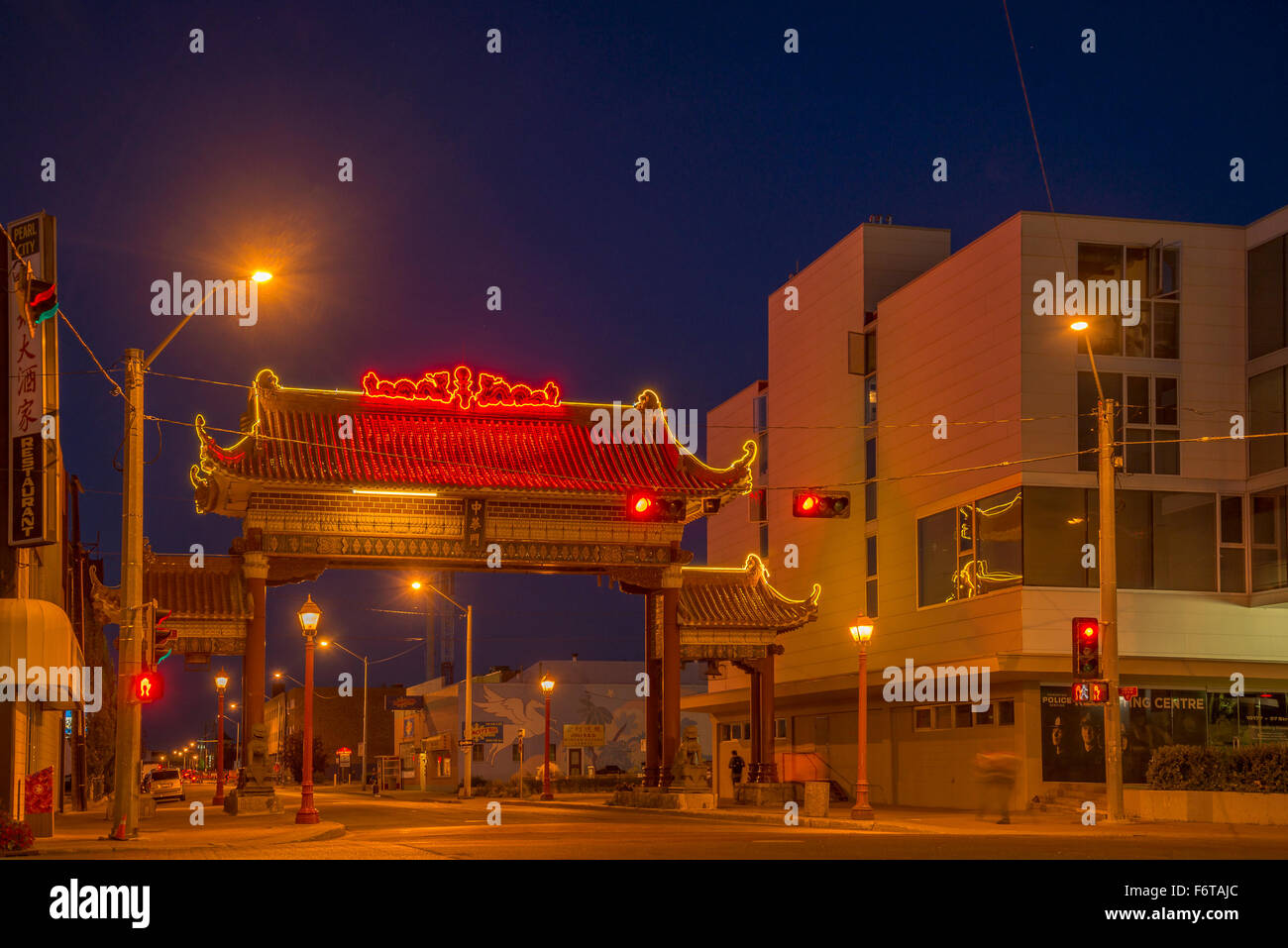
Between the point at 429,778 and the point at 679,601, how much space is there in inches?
2031

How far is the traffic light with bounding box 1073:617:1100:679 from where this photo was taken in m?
31.1

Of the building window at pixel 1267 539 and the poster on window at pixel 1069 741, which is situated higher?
the building window at pixel 1267 539

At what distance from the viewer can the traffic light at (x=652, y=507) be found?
3856 centimetres

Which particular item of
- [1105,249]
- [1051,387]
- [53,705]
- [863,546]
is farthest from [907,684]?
[53,705]

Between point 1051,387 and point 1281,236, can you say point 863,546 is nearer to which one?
point 1051,387

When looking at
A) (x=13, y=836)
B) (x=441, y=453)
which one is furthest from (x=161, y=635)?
(x=441, y=453)

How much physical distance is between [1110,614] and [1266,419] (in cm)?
1140

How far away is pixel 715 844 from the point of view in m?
23.0

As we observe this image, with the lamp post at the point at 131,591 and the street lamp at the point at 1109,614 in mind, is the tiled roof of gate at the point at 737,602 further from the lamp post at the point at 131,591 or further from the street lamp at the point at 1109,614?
the lamp post at the point at 131,591

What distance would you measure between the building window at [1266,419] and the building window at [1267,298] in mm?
819

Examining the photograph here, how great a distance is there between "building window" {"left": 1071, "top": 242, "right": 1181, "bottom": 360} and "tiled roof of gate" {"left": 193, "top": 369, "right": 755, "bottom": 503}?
395 inches

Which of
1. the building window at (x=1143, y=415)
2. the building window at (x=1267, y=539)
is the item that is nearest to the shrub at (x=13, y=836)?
the building window at (x=1143, y=415)

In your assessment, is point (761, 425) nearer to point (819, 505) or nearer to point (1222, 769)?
point (819, 505)

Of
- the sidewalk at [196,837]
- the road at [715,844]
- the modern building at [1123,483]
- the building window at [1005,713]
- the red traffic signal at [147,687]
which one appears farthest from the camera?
the building window at [1005,713]
